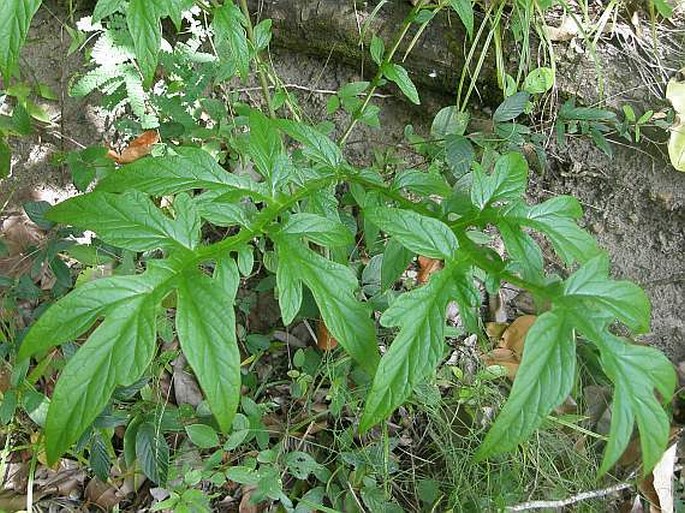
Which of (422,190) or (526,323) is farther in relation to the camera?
(526,323)

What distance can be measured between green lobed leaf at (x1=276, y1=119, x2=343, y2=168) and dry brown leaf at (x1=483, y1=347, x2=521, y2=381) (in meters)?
0.83

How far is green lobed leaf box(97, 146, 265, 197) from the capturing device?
3.46 ft

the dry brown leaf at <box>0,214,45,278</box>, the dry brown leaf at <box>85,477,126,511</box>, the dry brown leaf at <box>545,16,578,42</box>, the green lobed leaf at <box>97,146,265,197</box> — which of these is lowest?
the dry brown leaf at <box>85,477,126,511</box>

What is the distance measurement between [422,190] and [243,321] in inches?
31.2

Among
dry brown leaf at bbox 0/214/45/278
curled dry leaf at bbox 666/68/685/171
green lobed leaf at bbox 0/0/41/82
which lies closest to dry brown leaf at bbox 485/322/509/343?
curled dry leaf at bbox 666/68/685/171

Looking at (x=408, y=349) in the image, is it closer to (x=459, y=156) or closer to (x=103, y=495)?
(x=459, y=156)

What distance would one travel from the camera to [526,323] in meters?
1.89

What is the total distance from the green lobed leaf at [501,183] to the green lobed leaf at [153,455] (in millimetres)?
872

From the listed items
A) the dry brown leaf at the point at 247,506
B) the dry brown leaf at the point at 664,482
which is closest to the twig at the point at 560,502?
the dry brown leaf at the point at 664,482

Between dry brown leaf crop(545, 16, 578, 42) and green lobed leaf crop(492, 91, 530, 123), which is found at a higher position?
dry brown leaf crop(545, 16, 578, 42)

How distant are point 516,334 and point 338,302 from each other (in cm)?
105

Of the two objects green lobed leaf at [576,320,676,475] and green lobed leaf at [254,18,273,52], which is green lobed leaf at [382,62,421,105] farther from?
green lobed leaf at [576,320,676,475]

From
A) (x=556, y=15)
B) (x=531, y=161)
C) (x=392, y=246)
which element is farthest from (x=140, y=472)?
(x=556, y=15)

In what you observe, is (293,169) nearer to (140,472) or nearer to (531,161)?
(140,472)
